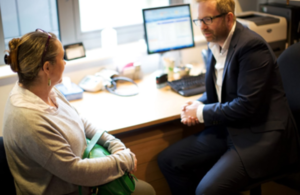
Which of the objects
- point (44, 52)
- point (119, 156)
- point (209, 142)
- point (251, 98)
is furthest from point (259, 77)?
point (44, 52)

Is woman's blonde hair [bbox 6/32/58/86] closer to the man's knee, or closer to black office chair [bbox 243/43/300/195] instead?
the man's knee

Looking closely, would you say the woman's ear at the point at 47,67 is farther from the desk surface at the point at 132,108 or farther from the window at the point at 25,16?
the window at the point at 25,16

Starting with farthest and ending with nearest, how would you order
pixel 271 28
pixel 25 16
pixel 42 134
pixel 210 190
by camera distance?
pixel 271 28 → pixel 25 16 → pixel 210 190 → pixel 42 134

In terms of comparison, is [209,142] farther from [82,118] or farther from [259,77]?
[82,118]

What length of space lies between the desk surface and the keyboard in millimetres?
34

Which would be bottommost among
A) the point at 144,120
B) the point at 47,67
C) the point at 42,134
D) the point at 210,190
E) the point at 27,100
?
the point at 210,190

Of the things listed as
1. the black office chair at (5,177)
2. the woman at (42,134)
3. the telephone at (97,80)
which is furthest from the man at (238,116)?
the black office chair at (5,177)

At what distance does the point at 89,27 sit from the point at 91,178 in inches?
59.8

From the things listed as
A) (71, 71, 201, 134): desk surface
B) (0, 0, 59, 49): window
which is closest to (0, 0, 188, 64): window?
(0, 0, 59, 49): window

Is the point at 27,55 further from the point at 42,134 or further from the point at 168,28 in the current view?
the point at 168,28

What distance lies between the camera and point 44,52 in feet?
4.14

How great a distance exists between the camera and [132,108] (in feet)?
6.35

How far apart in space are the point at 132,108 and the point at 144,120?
0.18 meters

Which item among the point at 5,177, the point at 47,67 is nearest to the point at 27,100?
the point at 47,67
